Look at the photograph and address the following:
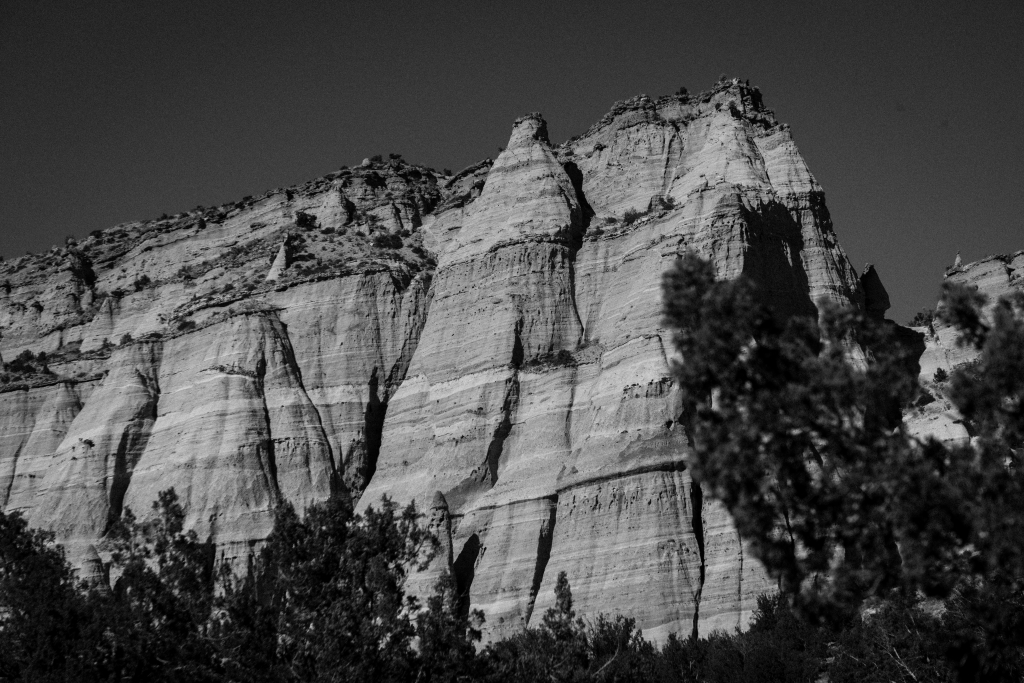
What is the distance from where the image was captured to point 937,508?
62.3 feet

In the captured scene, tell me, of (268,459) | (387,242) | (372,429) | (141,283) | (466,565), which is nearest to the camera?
(466,565)

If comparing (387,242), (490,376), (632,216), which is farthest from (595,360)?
(387,242)

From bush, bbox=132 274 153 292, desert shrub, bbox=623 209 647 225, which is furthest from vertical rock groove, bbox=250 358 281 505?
bush, bbox=132 274 153 292

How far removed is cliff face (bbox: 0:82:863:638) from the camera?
47.9 meters

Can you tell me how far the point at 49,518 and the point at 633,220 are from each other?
32453 mm

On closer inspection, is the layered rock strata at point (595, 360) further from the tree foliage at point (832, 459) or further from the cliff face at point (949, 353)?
the tree foliage at point (832, 459)

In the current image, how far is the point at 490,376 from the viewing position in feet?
185

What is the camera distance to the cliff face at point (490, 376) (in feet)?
157

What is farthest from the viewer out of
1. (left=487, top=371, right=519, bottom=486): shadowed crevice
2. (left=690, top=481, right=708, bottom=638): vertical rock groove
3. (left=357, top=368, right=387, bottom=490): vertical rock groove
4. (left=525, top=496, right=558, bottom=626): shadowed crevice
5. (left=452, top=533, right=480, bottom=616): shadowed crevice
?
(left=357, top=368, right=387, bottom=490): vertical rock groove

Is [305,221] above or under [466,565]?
above

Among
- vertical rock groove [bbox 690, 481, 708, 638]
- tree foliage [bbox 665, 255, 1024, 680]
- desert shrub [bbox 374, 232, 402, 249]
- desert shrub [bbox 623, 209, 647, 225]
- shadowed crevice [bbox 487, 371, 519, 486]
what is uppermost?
desert shrub [bbox 374, 232, 402, 249]

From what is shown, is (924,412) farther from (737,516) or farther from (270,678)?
(737,516)

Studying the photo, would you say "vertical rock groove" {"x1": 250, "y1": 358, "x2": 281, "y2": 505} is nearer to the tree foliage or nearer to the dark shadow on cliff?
the dark shadow on cliff

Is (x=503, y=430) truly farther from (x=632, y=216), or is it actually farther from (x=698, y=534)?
(x=632, y=216)
